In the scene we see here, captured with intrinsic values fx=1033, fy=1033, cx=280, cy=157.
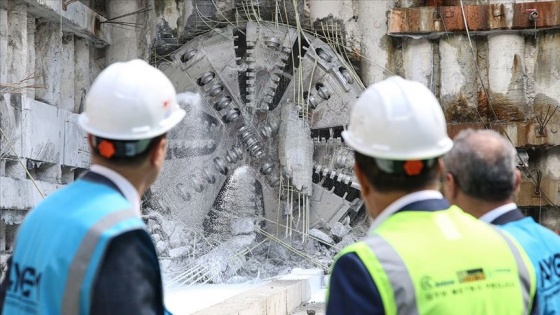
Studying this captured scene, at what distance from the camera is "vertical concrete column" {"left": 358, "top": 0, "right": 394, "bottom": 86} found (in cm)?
1062

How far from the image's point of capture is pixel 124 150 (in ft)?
8.13

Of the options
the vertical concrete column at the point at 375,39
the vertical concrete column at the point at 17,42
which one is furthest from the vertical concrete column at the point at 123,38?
the vertical concrete column at the point at 375,39

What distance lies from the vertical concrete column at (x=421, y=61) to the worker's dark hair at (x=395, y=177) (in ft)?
26.4

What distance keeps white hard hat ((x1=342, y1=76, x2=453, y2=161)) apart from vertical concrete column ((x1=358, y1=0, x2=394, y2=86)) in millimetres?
8114

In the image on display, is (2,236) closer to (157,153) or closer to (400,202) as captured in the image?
(157,153)

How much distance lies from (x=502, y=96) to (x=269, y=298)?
15.0 feet

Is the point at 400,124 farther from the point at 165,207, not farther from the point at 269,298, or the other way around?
the point at 165,207

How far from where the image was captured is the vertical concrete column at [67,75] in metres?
9.97

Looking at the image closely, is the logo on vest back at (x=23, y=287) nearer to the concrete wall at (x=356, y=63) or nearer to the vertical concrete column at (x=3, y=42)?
the vertical concrete column at (x=3, y=42)

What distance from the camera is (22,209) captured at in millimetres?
8414

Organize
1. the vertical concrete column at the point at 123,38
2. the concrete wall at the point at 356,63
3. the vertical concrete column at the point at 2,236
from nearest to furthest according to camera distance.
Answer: the vertical concrete column at the point at 2,236 < the concrete wall at the point at 356,63 < the vertical concrete column at the point at 123,38

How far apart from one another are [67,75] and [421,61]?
352cm

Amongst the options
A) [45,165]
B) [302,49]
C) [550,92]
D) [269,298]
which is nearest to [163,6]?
[302,49]

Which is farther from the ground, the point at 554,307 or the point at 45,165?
the point at 554,307
